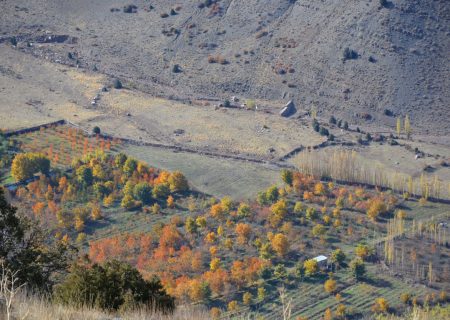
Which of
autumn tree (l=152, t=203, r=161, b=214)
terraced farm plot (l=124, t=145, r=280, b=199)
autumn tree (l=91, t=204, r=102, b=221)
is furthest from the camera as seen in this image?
terraced farm plot (l=124, t=145, r=280, b=199)

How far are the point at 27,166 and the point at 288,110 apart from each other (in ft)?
86.1

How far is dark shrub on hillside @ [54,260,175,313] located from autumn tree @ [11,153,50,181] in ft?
128

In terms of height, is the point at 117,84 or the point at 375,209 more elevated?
the point at 117,84

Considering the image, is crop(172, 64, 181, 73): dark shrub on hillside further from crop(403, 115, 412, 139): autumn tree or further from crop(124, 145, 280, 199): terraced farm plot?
crop(403, 115, 412, 139): autumn tree

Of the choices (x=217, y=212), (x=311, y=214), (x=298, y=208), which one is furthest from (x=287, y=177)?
(x=217, y=212)

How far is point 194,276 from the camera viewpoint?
170ft

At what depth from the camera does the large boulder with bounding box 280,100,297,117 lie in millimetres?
78938

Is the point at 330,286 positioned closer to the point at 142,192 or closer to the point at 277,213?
the point at 277,213

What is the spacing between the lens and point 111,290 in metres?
25.2

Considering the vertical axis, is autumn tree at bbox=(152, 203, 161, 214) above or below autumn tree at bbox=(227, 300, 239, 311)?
above

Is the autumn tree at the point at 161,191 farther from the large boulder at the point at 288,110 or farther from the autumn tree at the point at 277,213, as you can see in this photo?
the large boulder at the point at 288,110

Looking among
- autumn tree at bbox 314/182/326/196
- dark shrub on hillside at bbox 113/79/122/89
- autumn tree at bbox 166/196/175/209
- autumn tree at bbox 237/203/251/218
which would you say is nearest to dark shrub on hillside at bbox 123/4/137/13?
dark shrub on hillside at bbox 113/79/122/89

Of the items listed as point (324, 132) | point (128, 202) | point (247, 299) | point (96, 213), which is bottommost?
point (247, 299)

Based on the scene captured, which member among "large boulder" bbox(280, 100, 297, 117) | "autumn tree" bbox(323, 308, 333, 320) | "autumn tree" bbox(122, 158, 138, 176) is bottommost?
"autumn tree" bbox(323, 308, 333, 320)
